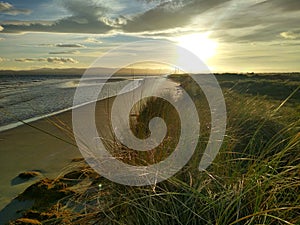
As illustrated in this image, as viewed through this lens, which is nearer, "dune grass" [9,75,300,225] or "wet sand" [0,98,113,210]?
"dune grass" [9,75,300,225]

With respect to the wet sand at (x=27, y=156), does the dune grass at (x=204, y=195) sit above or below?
above

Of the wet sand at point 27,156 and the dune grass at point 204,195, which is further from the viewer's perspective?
the wet sand at point 27,156

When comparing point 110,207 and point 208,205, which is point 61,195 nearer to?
point 110,207

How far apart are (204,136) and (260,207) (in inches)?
51.2

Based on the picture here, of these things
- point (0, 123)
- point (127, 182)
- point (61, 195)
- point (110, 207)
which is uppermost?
point (127, 182)

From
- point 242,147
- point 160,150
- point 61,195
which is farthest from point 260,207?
point 61,195

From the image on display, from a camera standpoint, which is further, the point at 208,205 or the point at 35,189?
the point at 35,189

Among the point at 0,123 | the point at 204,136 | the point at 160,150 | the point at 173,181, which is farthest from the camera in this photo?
the point at 0,123

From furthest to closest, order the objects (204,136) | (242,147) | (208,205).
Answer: (242,147)
(204,136)
(208,205)

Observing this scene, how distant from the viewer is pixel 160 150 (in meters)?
2.88

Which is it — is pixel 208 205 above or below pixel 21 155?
above

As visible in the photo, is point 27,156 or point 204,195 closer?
point 204,195

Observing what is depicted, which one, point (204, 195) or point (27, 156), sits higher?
point (204, 195)

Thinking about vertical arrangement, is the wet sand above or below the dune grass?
below
